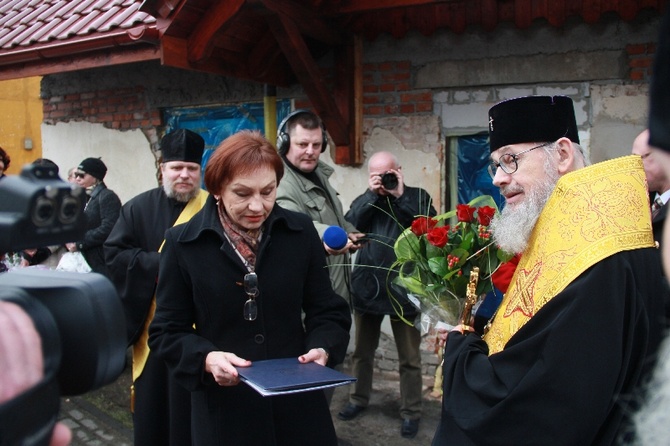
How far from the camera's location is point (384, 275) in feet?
15.6

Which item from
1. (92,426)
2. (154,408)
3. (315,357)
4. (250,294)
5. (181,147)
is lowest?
(92,426)

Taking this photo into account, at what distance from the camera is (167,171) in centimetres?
376

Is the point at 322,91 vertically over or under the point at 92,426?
over

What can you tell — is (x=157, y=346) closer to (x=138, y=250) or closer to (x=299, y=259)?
(x=299, y=259)

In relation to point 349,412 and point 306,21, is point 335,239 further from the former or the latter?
point 306,21

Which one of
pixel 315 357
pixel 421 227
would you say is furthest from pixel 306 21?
pixel 315 357

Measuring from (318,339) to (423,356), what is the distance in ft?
10.8

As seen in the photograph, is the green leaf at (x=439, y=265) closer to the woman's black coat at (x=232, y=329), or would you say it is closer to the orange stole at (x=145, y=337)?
the woman's black coat at (x=232, y=329)

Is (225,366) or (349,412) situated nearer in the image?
(225,366)

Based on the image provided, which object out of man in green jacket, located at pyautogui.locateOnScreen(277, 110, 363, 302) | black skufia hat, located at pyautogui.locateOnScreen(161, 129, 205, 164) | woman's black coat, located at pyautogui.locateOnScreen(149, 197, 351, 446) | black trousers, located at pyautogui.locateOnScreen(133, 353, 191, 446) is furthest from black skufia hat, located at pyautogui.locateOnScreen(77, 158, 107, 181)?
woman's black coat, located at pyautogui.locateOnScreen(149, 197, 351, 446)

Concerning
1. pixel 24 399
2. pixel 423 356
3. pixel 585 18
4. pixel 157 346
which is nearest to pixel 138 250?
pixel 157 346

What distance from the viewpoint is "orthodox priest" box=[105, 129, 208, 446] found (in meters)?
3.35

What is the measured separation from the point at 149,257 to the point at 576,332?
2.41 meters

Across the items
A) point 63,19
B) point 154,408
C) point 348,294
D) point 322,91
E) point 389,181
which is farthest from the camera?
point 63,19
